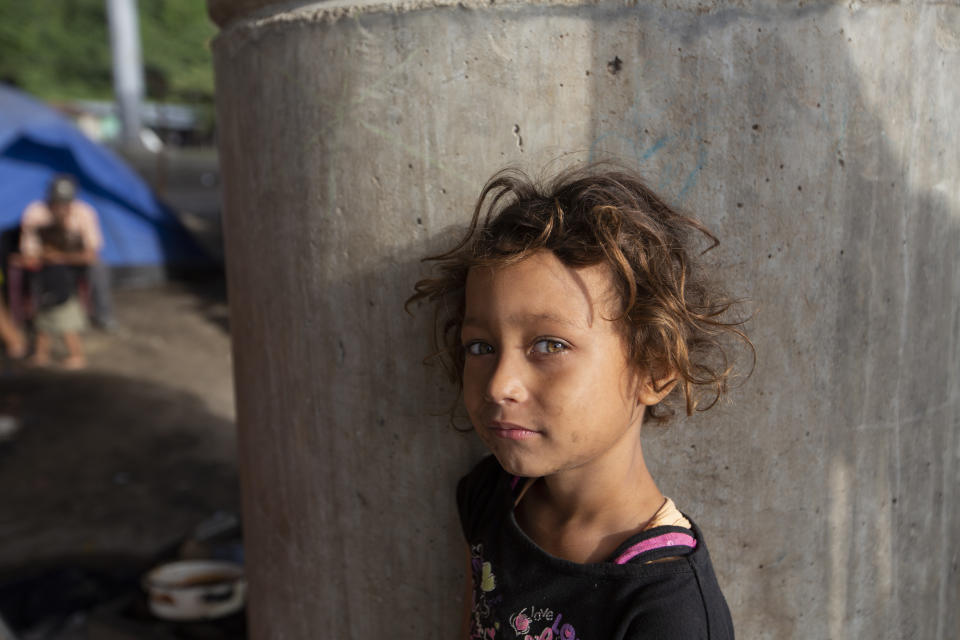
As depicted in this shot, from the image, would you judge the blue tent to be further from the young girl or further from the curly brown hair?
the young girl

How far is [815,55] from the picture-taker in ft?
4.36

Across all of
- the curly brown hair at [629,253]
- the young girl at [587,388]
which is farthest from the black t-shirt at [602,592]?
the curly brown hair at [629,253]

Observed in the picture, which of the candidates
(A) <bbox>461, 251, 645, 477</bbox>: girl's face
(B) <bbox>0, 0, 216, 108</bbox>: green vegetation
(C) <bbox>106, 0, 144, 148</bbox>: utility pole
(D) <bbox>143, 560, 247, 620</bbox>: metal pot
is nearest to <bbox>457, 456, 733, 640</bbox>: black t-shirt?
(A) <bbox>461, 251, 645, 477</bbox>: girl's face

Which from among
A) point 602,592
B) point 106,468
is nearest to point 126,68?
point 106,468

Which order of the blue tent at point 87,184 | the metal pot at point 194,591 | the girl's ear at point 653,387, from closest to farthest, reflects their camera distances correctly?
the girl's ear at point 653,387 < the metal pot at point 194,591 < the blue tent at point 87,184

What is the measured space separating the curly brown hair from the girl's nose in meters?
0.16

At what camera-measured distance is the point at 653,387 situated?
1215 millimetres

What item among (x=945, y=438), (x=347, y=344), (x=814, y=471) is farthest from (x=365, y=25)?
(x=945, y=438)

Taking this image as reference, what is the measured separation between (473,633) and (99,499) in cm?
373

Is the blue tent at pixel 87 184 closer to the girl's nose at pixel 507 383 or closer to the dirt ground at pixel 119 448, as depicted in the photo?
the dirt ground at pixel 119 448

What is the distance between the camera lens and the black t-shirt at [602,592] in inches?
42.4

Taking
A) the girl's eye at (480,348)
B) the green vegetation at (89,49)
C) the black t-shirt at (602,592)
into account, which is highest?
the green vegetation at (89,49)

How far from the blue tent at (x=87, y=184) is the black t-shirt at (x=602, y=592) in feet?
29.4

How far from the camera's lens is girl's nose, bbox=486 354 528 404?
112 cm
